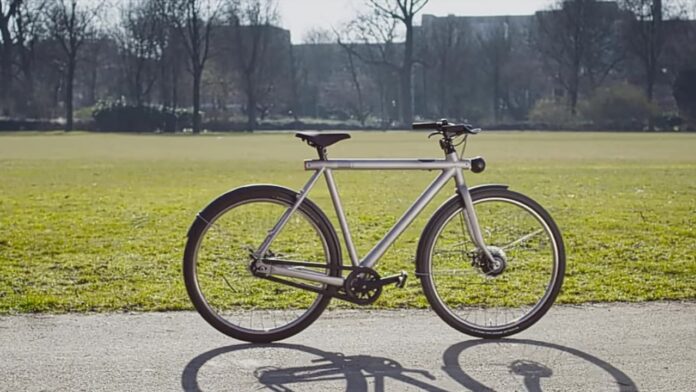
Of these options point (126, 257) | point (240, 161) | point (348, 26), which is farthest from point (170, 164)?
point (348, 26)

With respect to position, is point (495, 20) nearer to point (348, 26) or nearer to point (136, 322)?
point (348, 26)

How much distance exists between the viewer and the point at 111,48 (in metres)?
84.7

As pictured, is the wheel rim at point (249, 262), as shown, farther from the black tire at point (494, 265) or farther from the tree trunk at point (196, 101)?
the tree trunk at point (196, 101)

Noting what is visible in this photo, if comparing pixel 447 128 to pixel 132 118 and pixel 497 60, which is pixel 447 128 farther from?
pixel 497 60

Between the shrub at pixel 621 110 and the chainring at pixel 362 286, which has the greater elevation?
the shrub at pixel 621 110

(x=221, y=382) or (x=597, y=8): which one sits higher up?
(x=597, y=8)

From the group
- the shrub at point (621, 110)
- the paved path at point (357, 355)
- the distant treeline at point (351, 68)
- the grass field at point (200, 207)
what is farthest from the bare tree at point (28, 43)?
the paved path at point (357, 355)

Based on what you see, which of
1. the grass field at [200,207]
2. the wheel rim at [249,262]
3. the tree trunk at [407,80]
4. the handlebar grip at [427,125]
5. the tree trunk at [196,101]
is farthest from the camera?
the tree trunk at [407,80]

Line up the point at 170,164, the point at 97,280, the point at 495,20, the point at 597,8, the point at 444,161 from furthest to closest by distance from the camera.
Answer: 1. the point at 495,20
2. the point at 597,8
3. the point at 170,164
4. the point at 97,280
5. the point at 444,161

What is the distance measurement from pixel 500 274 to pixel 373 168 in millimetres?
1014

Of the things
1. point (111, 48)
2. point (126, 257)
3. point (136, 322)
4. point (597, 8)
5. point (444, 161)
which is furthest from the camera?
point (111, 48)

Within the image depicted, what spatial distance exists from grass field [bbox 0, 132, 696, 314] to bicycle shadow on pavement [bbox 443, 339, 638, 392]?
117cm

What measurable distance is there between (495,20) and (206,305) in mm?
89010

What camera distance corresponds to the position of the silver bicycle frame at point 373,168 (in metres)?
5.29
